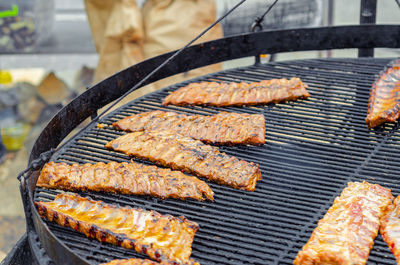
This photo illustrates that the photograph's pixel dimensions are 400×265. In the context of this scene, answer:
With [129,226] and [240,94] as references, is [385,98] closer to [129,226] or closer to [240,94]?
[240,94]

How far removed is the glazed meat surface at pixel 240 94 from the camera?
173 inches

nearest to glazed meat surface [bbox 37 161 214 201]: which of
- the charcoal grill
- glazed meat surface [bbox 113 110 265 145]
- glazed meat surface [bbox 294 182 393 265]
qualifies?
the charcoal grill

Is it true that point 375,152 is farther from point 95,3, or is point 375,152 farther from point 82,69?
point 82,69

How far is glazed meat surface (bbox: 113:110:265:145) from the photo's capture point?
3.84m

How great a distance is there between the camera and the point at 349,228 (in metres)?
2.94

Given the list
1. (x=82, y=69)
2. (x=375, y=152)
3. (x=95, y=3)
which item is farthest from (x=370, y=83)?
(x=82, y=69)

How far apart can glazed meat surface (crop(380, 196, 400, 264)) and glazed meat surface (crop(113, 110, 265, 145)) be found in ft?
3.62

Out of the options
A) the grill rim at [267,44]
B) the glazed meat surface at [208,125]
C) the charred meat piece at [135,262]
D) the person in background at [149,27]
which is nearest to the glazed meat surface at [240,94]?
the glazed meat surface at [208,125]

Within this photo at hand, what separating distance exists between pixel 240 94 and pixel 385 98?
49.4 inches

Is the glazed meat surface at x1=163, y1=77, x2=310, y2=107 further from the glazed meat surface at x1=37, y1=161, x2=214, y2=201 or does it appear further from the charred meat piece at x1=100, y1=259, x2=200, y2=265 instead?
the charred meat piece at x1=100, y1=259, x2=200, y2=265

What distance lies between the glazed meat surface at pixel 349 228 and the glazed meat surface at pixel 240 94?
132 centimetres

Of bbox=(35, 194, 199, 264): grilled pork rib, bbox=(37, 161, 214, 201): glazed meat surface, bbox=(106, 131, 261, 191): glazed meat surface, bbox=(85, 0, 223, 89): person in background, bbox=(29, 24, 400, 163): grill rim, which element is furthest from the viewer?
bbox=(85, 0, 223, 89): person in background

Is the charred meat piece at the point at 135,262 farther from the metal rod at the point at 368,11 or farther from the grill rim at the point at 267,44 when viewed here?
the metal rod at the point at 368,11

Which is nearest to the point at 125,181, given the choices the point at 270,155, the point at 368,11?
the point at 270,155
